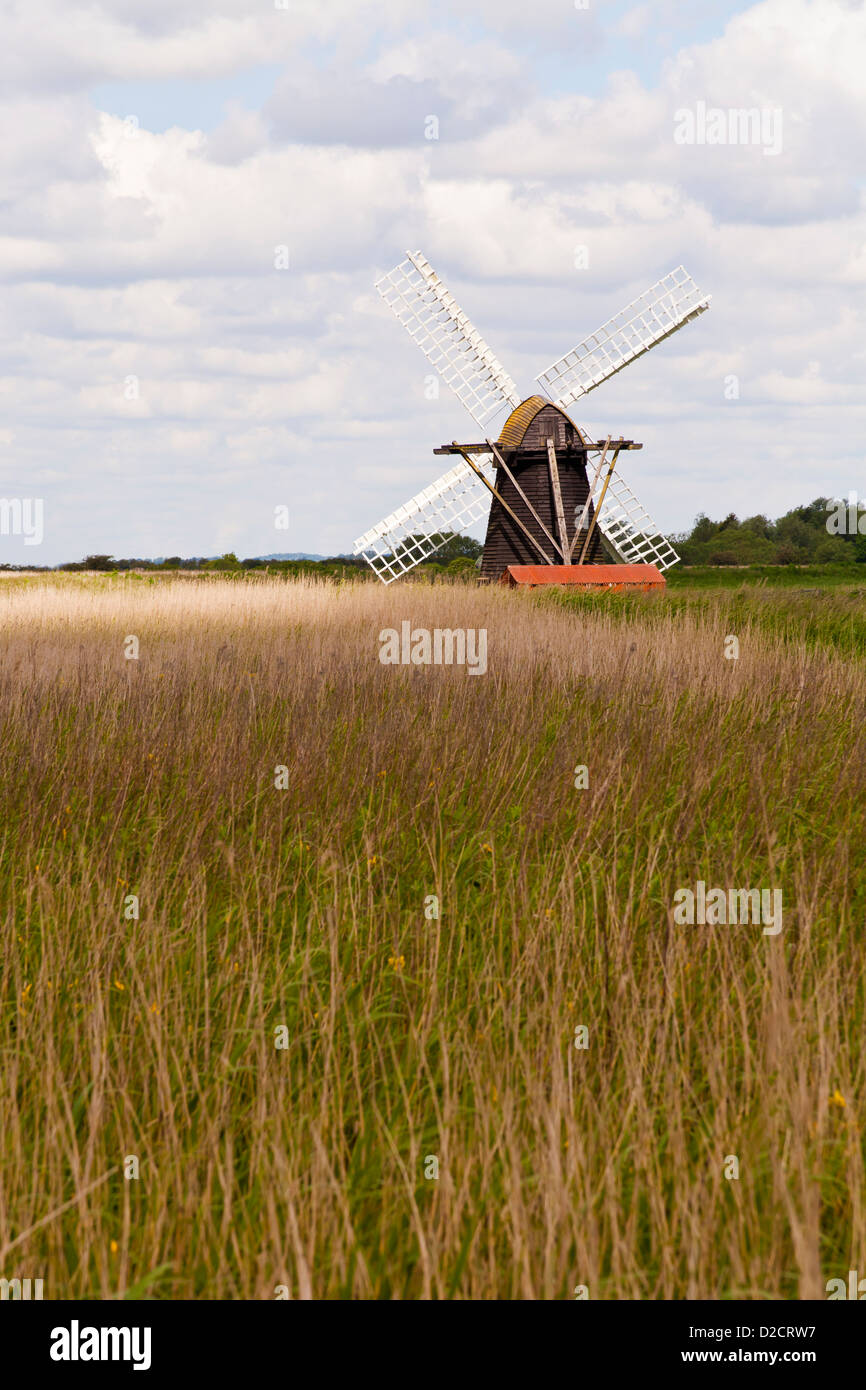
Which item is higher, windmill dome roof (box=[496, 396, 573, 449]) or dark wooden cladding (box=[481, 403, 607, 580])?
windmill dome roof (box=[496, 396, 573, 449])

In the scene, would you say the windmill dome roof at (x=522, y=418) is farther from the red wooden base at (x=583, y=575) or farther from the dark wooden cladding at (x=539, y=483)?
the red wooden base at (x=583, y=575)

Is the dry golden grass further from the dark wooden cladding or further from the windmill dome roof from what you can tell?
the windmill dome roof

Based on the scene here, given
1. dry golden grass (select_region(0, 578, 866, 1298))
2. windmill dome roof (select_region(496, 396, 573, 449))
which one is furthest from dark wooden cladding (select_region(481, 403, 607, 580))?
dry golden grass (select_region(0, 578, 866, 1298))

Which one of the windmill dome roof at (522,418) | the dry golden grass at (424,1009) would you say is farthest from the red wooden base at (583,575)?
the dry golden grass at (424,1009)

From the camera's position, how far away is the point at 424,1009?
311 centimetres

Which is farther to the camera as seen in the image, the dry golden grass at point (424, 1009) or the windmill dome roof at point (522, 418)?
the windmill dome roof at point (522, 418)

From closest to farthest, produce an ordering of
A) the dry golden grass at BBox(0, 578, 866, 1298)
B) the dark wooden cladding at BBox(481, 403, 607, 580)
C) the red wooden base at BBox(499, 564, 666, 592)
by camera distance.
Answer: the dry golden grass at BBox(0, 578, 866, 1298) → the red wooden base at BBox(499, 564, 666, 592) → the dark wooden cladding at BBox(481, 403, 607, 580)

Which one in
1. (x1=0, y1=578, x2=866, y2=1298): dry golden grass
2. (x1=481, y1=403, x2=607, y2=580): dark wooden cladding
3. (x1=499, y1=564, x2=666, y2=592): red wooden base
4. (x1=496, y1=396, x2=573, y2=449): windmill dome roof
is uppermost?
(x1=496, y1=396, x2=573, y2=449): windmill dome roof

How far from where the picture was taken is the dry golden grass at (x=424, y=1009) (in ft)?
7.63

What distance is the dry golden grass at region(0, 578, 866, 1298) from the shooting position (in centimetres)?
232

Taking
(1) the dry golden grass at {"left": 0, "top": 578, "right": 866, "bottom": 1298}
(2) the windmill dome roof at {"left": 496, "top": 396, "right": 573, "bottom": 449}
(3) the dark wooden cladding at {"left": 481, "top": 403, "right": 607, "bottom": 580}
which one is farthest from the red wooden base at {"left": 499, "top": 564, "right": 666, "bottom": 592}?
(1) the dry golden grass at {"left": 0, "top": 578, "right": 866, "bottom": 1298}

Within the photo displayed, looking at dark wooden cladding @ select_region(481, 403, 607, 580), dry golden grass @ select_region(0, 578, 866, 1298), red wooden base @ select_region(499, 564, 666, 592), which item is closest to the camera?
dry golden grass @ select_region(0, 578, 866, 1298)

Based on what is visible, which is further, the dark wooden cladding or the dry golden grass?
the dark wooden cladding
